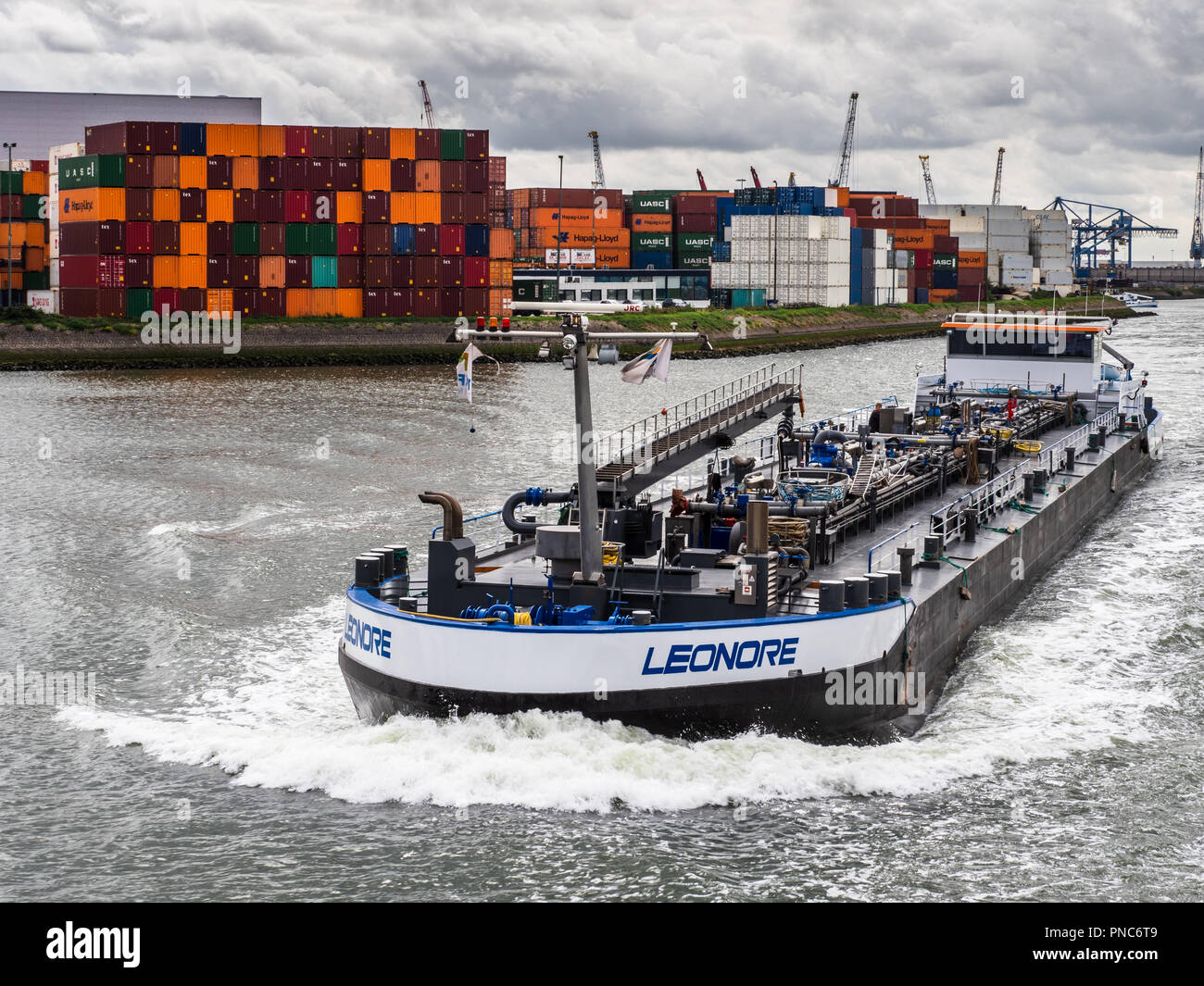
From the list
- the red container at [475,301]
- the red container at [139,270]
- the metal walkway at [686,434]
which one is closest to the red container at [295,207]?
the red container at [139,270]

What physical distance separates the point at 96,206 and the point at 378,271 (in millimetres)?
17573

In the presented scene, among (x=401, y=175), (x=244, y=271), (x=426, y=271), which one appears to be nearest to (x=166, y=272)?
(x=244, y=271)

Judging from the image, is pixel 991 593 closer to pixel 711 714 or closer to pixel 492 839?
pixel 711 714

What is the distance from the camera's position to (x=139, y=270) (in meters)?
84.2

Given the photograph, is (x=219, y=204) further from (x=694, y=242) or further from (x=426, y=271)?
(x=694, y=242)

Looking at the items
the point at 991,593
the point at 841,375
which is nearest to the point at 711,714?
the point at 991,593

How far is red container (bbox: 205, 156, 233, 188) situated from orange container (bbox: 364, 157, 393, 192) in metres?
8.35

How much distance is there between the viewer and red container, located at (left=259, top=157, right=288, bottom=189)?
3378 inches

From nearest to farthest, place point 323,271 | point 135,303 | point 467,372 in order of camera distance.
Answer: point 467,372, point 135,303, point 323,271

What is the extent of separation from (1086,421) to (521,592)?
2700cm

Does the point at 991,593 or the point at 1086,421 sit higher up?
the point at 1086,421

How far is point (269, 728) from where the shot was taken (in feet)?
59.0
